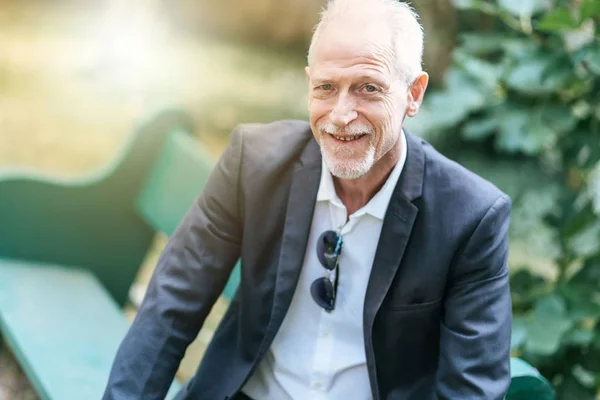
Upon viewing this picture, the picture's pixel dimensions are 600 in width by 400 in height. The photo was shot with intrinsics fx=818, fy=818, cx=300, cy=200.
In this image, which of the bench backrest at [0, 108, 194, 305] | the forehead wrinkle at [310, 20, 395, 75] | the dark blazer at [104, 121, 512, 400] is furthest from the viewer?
the bench backrest at [0, 108, 194, 305]

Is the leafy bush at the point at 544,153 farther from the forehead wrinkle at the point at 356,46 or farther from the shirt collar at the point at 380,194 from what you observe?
the forehead wrinkle at the point at 356,46

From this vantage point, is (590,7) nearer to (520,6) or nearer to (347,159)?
(520,6)

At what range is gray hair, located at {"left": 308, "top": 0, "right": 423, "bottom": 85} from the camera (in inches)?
66.2

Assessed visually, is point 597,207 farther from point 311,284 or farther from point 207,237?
point 207,237

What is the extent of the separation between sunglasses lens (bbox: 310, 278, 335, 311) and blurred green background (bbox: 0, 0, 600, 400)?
1.02 m

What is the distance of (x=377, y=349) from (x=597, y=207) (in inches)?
50.7

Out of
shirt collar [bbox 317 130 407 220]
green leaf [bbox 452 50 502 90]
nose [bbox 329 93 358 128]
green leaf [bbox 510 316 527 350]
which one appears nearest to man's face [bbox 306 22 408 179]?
nose [bbox 329 93 358 128]

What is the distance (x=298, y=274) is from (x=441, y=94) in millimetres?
1551

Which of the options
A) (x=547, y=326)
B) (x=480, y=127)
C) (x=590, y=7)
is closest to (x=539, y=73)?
(x=480, y=127)

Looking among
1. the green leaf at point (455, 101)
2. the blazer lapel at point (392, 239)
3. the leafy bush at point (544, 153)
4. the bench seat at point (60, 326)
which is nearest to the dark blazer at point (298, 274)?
the blazer lapel at point (392, 239)

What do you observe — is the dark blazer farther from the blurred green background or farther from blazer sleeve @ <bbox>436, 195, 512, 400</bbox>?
the blurred green background

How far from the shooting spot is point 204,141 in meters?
6.04

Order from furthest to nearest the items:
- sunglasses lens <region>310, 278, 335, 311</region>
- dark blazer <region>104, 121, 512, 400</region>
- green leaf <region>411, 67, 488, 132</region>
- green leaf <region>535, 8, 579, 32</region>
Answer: green leaf <region>411, 67, 488, 132</region> → green leaf <region>535, 8, 579, 32</region> → sunglasses lens <region>310, 278, 335, 311</region> → dark blazer <region>104, 121, 512, 400</region>

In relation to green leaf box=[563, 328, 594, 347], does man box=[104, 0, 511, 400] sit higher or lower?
higher
